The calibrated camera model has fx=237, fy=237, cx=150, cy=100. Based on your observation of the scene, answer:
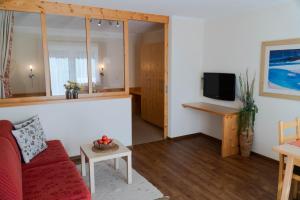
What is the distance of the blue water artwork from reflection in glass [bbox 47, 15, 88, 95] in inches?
115

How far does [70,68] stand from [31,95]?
78 cm

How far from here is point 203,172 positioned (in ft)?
10.9

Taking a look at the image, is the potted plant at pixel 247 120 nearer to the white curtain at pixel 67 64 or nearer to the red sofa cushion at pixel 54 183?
the white curtain at pixel 67 64

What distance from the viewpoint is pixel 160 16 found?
4266 mm

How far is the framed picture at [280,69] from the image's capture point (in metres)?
3.26

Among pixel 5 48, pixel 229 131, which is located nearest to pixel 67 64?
pixel 5 48

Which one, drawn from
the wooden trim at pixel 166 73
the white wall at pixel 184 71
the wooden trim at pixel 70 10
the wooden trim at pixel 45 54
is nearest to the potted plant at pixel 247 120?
the white wall at pixel 184 71

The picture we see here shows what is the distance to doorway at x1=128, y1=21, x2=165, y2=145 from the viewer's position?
5.10m

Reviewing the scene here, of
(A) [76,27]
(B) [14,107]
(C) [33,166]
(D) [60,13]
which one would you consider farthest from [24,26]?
(C) [33,166]

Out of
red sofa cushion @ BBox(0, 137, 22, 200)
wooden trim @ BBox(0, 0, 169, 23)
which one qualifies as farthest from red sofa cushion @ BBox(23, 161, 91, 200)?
wooden trim @ BBox(0, 0, 169, 23)

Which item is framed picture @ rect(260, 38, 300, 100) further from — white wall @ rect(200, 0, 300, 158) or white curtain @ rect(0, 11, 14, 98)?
white curtain @ rect(0, 11, 14, 98)

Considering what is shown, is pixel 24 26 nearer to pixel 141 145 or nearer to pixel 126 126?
pixel 126 126

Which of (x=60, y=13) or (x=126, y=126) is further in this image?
(x=126, y=126)

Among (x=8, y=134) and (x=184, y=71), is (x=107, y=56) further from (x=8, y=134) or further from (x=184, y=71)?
(x=8, y=134)
